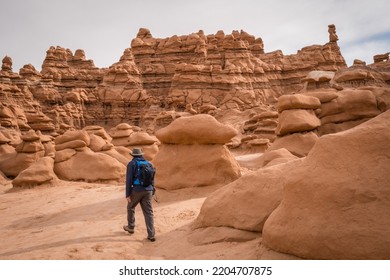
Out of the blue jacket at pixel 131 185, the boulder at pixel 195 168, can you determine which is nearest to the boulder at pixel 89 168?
the boulder at pixel 195 168

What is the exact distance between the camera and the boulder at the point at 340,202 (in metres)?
2.63

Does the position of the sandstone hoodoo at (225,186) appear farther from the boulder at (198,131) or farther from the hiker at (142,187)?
the hiker at (142,187)

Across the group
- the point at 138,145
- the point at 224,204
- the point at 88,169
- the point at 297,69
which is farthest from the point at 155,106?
the point at 224,204

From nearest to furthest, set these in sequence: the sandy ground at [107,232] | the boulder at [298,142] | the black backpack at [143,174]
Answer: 1. the sandy ground at [107,232]
2. the black backpack at [143,174]
3. the boulder at [298,142]

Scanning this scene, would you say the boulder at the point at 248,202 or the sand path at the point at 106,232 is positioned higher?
the boulder at the point at 248,202

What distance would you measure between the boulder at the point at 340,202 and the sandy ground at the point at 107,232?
379mm

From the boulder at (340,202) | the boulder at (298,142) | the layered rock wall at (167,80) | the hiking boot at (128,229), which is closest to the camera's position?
the boulder at (340,202)

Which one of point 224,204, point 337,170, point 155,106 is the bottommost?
point 224,204

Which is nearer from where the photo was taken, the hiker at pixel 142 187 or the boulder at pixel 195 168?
the hiker at pixel 142 187

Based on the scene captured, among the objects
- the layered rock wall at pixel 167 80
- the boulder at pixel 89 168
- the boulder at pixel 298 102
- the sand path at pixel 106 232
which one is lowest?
the sand path at pixel 106 232

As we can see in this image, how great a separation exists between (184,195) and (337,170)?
4.53 m

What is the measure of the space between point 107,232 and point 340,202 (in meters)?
3.73

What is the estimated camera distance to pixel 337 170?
312cm
